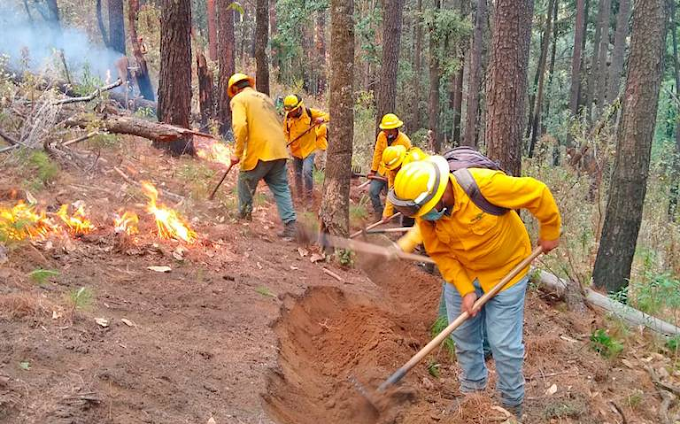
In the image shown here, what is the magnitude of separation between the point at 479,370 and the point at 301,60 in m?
18.8

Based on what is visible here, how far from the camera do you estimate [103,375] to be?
3.18 metres

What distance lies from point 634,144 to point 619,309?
2.29 meters

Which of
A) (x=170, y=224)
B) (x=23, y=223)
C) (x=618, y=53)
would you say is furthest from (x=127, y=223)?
(x=618, y=53)

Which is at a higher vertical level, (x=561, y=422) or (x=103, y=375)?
(x=103, y=375)

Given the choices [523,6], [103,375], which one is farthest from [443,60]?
[103,375]

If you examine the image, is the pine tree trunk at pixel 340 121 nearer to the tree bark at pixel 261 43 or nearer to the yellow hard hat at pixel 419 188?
the yellow hard hat at pixel 419 188

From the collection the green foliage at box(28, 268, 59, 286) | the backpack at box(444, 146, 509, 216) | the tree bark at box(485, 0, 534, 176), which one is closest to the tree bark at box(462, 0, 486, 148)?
the tree bark at box(485, 0, 534, 176)

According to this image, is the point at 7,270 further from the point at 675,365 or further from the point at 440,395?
the point at 675,365

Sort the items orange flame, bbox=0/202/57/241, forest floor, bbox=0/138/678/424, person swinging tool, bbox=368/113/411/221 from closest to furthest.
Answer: forest floor, bbox=0/138/678/424 → orange flame, bbox=0/202/57/241 → person swinging tool, bbox=368/113/411/221

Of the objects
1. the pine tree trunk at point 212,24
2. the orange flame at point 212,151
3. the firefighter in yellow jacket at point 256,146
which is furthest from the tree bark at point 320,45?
the firefighter in yellow jacket at point 256,146

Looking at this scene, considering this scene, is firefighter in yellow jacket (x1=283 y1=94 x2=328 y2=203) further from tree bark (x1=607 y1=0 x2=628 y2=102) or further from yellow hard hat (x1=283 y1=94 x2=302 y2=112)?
tree bark (x1=607 y1=0 x2=628 y2=102)

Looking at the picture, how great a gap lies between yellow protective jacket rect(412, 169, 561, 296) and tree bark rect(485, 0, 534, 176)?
303cm

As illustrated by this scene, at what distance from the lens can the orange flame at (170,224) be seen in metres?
6.01

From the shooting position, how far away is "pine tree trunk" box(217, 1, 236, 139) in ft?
41.4
